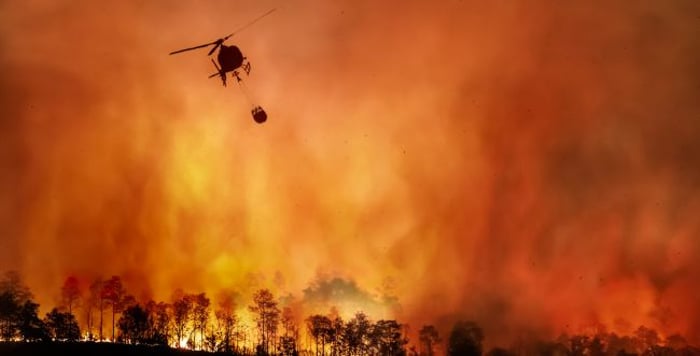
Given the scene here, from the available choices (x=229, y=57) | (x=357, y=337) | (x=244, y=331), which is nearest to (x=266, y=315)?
(x=244, y=331)

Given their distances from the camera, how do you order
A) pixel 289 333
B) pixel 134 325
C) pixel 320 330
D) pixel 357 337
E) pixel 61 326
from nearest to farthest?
pixel 61 326 < pixel 134 325 < pixel 357 337 < pixel 320 330 < pixel 289 333

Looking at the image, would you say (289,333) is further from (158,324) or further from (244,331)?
(158,324)

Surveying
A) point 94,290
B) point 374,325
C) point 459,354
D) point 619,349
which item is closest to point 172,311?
point 94,290

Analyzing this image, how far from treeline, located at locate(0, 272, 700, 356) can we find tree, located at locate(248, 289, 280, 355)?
0.25 meters

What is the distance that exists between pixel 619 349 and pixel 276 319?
93.8 meters

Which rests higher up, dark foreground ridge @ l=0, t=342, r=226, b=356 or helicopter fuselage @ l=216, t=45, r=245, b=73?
helicopter fuselage @ l=216, t=45, r=245, b=73

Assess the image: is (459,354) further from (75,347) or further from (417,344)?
(75,347)

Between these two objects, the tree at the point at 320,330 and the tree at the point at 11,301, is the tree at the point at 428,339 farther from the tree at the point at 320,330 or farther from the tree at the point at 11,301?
the tree at the point at 11,301

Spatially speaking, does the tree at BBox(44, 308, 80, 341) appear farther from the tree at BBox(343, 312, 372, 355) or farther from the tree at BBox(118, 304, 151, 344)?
the tree at BBox(343, 312, 372, 355)

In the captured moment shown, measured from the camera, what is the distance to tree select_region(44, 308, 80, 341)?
436 feet

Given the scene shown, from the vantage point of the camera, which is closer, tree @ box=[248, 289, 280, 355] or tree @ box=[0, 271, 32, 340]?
tree @ box=[0, 271, 32, 340]

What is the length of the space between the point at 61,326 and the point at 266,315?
46.6 m

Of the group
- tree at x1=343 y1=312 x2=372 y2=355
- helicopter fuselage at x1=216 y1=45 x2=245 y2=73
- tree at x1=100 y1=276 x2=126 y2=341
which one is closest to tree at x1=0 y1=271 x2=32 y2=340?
tree at x1=100 y1=276 x2=126 y2=341

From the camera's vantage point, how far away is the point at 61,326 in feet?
441
